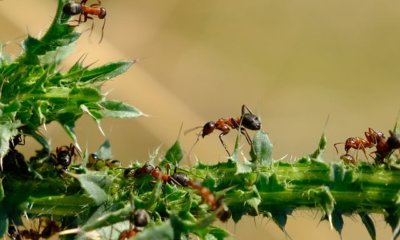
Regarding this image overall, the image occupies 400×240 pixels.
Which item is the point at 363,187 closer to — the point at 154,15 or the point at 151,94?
the point at 151,94

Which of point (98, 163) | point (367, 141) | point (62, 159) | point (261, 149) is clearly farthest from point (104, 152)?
point (367, 141)

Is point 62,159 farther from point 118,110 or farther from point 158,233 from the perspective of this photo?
point 158,233

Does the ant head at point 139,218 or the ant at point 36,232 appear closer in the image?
the ant head at point 139,218

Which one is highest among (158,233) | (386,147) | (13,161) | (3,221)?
(386,147)

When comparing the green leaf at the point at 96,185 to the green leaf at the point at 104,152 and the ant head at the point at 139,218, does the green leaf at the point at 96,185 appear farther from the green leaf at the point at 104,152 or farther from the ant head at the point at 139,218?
the green leaf at the point at 104,152

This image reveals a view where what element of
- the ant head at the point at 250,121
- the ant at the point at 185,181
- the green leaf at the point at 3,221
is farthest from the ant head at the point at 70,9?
the ant head at the point at 250,121
